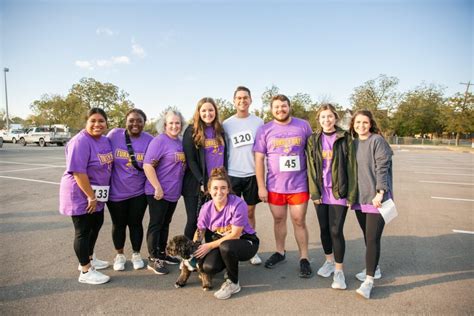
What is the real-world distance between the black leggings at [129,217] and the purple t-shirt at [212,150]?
864 millimetres

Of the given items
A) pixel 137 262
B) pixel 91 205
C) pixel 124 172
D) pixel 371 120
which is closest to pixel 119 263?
pixel 137 262

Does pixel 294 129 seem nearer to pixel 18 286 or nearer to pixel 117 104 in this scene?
pixel 18 286

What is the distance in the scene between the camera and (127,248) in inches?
161

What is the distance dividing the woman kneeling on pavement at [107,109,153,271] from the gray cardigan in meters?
2.38

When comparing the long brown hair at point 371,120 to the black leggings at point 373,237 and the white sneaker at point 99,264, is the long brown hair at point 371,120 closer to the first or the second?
the black leggings at point 373,237

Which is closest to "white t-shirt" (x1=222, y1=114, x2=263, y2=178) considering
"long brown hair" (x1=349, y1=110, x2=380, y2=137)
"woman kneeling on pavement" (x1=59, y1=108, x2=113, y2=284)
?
"long brown hair" (x1=349, y1=110, x2=380, y2=137)

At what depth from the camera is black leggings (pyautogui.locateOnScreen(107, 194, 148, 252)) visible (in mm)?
3394

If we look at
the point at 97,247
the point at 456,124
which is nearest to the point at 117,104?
the point at 97,247

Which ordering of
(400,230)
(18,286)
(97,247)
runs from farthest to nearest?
(400,230) < (97,247) < (18,286)

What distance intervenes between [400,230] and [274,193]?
2776 mm

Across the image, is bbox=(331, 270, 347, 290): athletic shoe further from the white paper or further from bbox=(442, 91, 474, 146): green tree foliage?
bbox=(442, 91, 474, 146): green tree foliage

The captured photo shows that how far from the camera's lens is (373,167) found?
2.99 metres

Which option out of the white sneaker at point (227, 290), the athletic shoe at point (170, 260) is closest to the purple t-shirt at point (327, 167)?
the white sneaker at point (227, 290)

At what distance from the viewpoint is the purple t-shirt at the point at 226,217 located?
3.09 m
